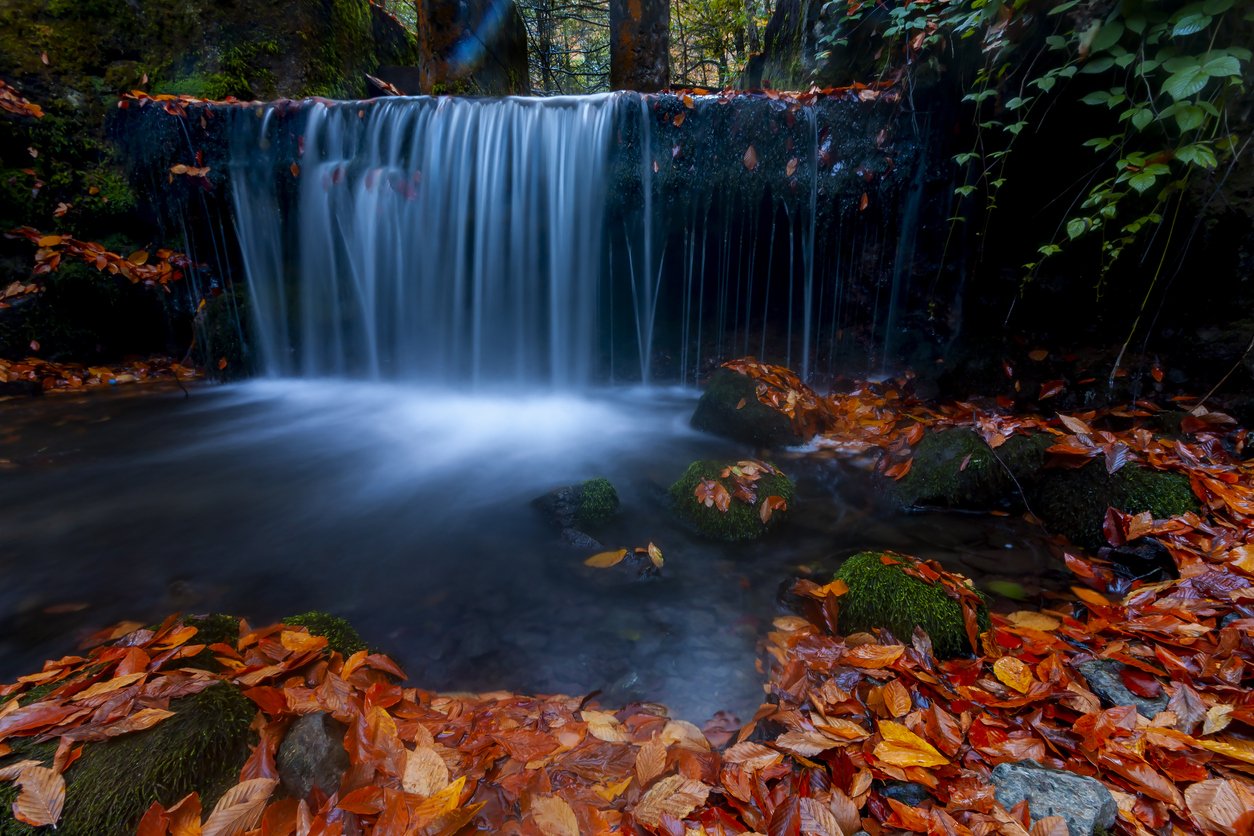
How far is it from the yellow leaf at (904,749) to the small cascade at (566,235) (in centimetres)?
541

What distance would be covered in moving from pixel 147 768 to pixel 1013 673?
2.88 m

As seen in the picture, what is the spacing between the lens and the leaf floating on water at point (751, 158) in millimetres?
6113

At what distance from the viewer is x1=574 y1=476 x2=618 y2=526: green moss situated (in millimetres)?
3863

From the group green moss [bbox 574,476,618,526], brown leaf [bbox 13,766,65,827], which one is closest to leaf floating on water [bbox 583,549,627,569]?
green moss [bbox 574,476,618,526]

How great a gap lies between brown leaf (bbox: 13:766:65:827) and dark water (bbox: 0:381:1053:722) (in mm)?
1188

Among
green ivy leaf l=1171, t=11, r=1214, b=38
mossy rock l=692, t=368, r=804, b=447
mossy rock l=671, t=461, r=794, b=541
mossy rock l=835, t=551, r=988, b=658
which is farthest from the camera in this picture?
mossy rock l=692, t=368, r=804, b=447

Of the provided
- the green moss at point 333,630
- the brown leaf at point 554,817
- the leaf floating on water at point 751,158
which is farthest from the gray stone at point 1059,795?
the leaf floating on water at point 751,158

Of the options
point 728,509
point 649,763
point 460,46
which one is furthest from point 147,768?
point 460,46

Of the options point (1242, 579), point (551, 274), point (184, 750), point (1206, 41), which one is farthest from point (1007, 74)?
point (184, 750)

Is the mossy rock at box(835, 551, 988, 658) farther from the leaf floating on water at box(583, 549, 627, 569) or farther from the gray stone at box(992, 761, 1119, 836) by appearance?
the leaf floating on water at box(583, 549, 627, 569)

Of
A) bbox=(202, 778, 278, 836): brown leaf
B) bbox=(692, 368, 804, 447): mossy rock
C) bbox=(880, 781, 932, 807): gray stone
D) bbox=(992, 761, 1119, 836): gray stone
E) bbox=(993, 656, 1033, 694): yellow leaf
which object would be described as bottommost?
bbox=(993, 656, 1033, 694): yellow leaf

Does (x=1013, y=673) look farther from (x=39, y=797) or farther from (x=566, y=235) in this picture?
(x=566, y=235)

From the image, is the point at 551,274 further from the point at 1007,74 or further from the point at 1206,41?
the point at 1206,41

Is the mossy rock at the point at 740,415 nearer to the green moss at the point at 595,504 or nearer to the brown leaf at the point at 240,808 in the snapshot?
the green moss at the point at 595,504
